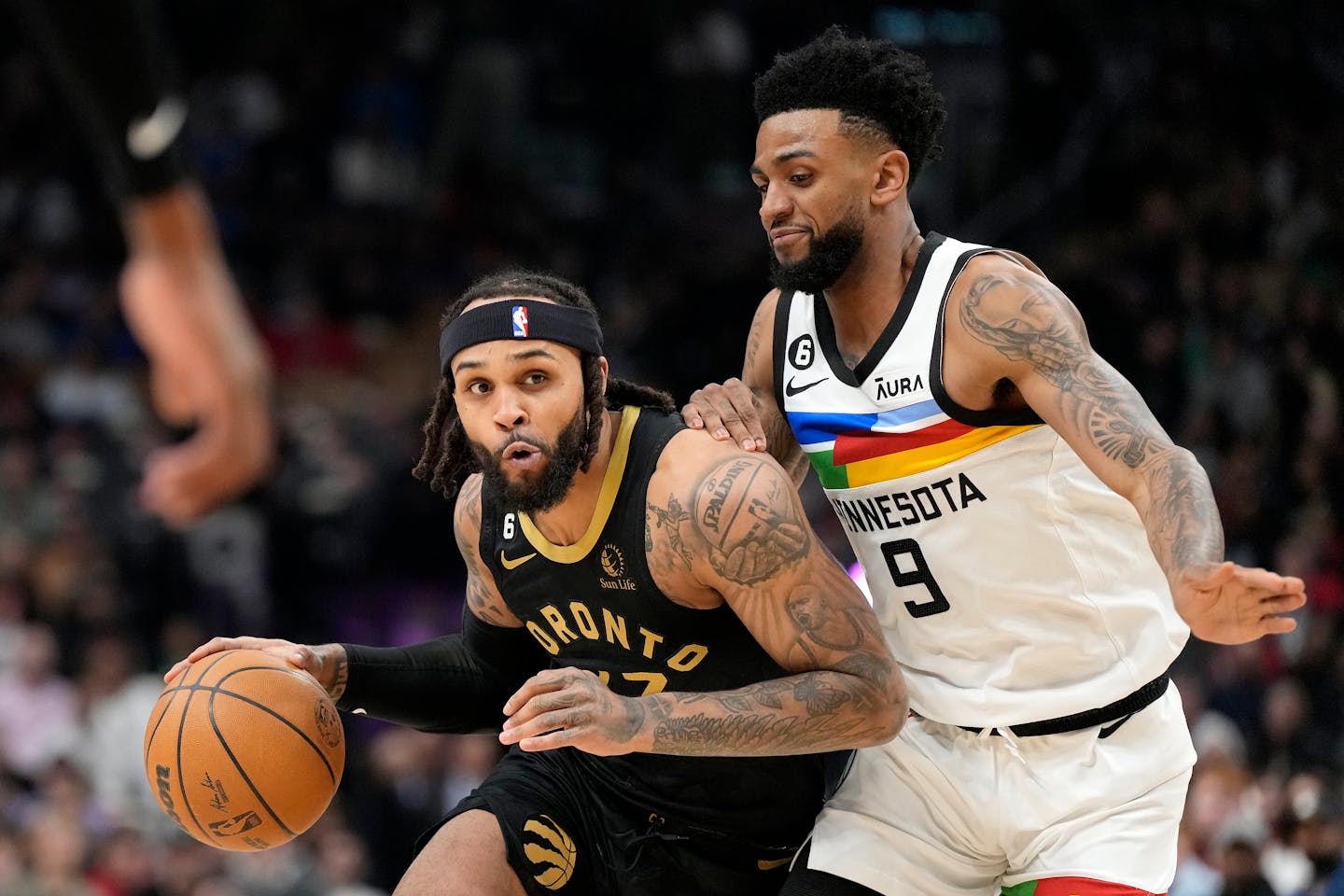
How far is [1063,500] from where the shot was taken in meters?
3.77

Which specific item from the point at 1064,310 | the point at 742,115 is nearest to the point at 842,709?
the point at 1064,310

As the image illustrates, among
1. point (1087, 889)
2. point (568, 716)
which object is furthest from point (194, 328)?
point (1087, 889)

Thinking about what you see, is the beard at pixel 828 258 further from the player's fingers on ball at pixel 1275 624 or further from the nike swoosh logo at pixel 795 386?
the player's fingers on ball at pixel 1275 624

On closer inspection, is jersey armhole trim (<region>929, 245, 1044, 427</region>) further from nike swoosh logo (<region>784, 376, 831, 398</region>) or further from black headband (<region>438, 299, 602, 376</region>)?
black headband (<region>438, 299, 602, 376</region>)

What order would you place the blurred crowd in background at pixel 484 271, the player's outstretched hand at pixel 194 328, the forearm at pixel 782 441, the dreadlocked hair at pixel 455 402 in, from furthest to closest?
1. the blurred crowd in background at pixel 484 271
2. the forearm at pixel 782 441
3. the dreadlocked hair at pixel 455 402
4. the player's outstretched hand at pixel 194 328

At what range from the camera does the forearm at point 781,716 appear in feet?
11.4

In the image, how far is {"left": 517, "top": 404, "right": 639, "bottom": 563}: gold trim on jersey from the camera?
387 cm

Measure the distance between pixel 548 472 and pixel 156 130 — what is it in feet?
4.37

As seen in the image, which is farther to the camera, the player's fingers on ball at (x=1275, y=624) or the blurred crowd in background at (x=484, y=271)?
the blurred crowd in background at (x=484, y=271)

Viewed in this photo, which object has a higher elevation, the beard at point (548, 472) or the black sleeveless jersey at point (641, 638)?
the beard at point (548, 472)

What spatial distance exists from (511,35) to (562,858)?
11849 mm

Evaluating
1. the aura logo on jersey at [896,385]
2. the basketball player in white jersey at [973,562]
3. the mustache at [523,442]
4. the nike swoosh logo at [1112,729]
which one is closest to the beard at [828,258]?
the basketball player in white jersey at [973,562]

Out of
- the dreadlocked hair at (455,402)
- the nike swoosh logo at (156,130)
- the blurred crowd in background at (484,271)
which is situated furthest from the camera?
the blurred crowd in background at (484,271)

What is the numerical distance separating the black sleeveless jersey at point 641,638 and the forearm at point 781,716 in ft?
0.88
